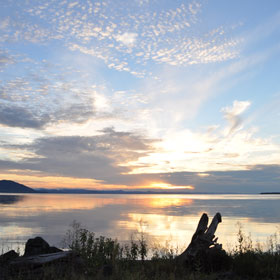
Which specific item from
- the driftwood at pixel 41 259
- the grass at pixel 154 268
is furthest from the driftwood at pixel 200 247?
the driftwood at pixel 41 259

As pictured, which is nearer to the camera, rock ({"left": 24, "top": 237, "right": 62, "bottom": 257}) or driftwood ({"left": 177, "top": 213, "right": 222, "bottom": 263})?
driftwood ({"left": 177, "top": 213, "right": 222, "bottom": 263})

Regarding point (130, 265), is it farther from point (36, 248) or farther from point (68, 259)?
point (36, 248)

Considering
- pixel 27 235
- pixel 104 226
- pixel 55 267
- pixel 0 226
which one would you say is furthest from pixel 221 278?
pixel 0 226

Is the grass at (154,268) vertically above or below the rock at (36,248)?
below

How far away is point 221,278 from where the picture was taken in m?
9.99

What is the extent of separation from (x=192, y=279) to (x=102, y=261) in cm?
362

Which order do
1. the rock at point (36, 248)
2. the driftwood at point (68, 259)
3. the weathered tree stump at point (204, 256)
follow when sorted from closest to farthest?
the driftwood at point (68, 259) → the weathered tree stump at point (204, 256) → the rock at point (36, 248)

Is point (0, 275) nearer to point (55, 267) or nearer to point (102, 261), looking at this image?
point (55, 267)

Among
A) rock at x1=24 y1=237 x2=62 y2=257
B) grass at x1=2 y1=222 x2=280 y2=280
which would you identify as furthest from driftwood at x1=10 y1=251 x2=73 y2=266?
rock at x1=24 y1=237 x2=62 y2=257

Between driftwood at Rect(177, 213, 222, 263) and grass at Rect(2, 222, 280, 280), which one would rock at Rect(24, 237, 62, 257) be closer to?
grass at Rect(2, 222, 280, 280)

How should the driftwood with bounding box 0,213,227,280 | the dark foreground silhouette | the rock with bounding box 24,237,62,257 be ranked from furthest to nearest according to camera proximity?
the rock with bounding box 24,237,62,257, the driftwood with bounding box 0,213,227,280, the dark foreground silhouette

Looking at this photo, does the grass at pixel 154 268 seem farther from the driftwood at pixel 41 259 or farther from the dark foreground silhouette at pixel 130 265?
the driftwood at pixel 41 259

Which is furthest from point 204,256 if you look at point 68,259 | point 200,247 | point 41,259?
point 41,259

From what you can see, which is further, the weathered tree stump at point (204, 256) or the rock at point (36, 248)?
the rock at point (36, 248)
